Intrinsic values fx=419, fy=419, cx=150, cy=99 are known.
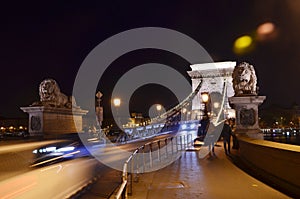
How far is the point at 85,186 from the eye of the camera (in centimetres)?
982

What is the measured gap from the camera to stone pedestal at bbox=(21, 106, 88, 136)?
18.2 metres

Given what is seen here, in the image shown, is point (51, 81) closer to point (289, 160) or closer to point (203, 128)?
point (203, 128)

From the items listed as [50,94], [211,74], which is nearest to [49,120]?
[50,94]

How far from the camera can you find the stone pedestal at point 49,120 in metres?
18.2

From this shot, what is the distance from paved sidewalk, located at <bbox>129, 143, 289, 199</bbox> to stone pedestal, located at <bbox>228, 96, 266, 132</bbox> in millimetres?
3694

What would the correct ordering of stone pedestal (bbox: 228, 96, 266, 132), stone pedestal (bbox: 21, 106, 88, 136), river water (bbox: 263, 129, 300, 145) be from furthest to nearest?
river water (bbox: 263, 129, 300, 145)
stone pedestal (bbox: 21, 106, 88, 136)
stone pedestal (bbox: 228, 96, 266, 132)

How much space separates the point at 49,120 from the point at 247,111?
8.62 metres

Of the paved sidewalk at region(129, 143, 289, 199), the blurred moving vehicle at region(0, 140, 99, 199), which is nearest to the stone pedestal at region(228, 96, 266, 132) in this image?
the paved sidewalk at region(129, 143, 289, 199)

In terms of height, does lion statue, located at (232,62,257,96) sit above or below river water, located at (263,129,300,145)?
above

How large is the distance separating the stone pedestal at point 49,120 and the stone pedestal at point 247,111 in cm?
804

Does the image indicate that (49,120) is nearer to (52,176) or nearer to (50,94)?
(50,94)

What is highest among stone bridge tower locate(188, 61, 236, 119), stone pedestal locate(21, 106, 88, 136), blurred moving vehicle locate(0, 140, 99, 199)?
stone bridge tower locate(188, 61, 236, 119)

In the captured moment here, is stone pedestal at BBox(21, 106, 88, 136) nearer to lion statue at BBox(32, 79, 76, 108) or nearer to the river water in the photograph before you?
lion statue at BBox(32, 79, 76, 108)

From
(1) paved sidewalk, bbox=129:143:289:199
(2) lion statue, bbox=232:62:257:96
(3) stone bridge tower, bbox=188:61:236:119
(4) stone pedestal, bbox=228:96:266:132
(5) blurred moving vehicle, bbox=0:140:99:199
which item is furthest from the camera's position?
(3) stone bridge tower, bbox=188:61:236:119
